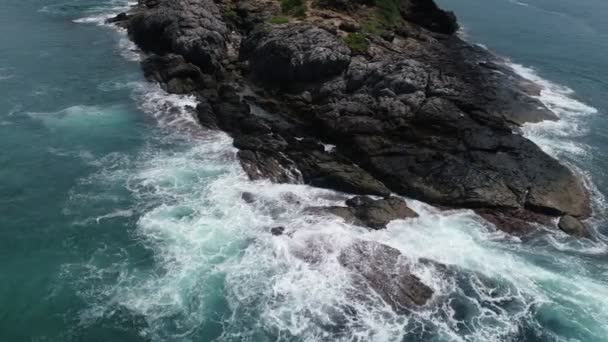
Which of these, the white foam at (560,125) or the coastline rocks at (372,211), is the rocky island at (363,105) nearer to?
the coastline rocks at (372,211)

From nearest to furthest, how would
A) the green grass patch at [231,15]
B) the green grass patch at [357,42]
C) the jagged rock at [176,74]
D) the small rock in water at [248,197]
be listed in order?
the small rock in water at [248,197] < the jagged rock at [176,74] < the green grass patch at [357,42] < the green grass patch at [231,15]

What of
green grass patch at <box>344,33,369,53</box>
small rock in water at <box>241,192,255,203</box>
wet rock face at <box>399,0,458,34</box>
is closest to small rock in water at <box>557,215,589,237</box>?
small rock in water at <box>241,192,255,203</box>

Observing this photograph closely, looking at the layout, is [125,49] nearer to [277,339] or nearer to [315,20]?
[315,20]

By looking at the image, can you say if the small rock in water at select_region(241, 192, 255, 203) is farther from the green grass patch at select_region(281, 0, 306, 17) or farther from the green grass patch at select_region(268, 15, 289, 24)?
the green grass patch at select_region(281, 0, 306, 17)

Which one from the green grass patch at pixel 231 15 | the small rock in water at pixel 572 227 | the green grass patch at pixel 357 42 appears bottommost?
the small rock in water at pixel 572 227


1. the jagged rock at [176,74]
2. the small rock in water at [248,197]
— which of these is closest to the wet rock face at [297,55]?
the jagged rock at [176,74]

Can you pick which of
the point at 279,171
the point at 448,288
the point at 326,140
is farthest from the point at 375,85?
the point at 448,288
